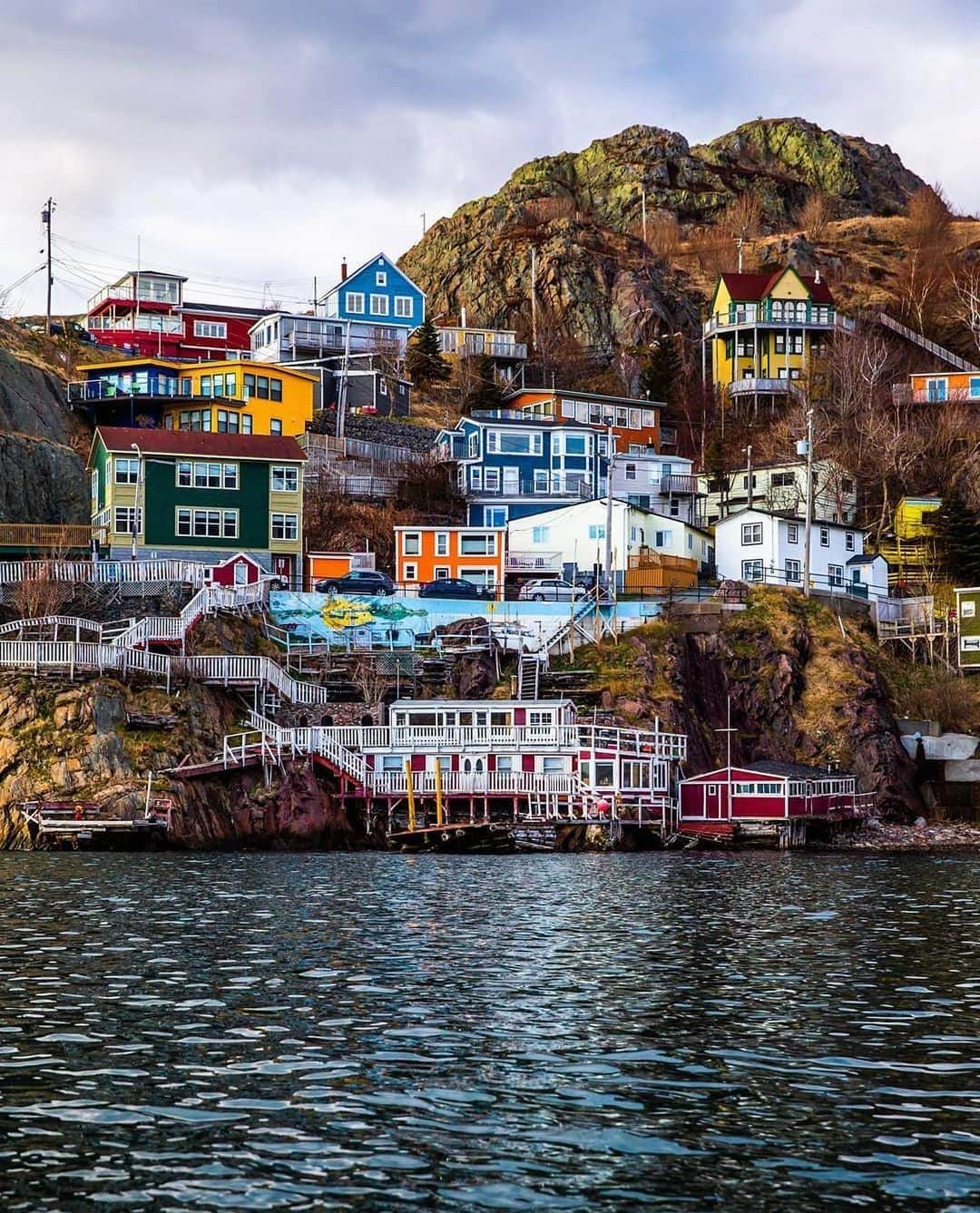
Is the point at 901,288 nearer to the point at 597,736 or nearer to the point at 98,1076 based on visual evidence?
the point at 597,736

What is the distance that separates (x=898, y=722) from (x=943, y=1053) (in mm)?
65930

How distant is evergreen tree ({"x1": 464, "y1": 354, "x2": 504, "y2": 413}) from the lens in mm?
133125

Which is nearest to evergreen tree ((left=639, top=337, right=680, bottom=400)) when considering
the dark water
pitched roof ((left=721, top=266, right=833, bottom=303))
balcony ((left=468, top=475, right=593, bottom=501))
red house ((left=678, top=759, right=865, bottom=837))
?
pitched roof ((left=721, top=266, right=833, bottom=303))

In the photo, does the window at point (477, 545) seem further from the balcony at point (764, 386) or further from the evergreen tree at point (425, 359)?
the balcony at point (764, 386)

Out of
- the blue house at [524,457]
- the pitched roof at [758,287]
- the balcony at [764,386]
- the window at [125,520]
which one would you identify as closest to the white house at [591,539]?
the blue house at [524,457]

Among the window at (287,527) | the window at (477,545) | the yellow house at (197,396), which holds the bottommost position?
the window at (477,545)

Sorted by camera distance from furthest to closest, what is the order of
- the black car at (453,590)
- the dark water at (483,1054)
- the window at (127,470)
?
the window at (127,470), the black car at (453,590), the dark water at (483,1054)

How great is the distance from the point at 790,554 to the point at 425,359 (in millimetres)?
48131

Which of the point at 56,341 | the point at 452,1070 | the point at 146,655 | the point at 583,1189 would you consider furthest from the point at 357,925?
the point at 56,341

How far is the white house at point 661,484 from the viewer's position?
119125mm

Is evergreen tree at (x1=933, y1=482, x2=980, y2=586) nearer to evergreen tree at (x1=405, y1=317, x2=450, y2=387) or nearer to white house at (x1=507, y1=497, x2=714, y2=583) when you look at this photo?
white house at (x1=507, y1=497, x2=714, y2=583)

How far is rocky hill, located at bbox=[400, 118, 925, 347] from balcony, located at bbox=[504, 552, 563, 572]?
5093cm

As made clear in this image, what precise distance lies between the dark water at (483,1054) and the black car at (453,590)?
4303 centimetres

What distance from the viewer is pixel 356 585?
8938 centimetres
